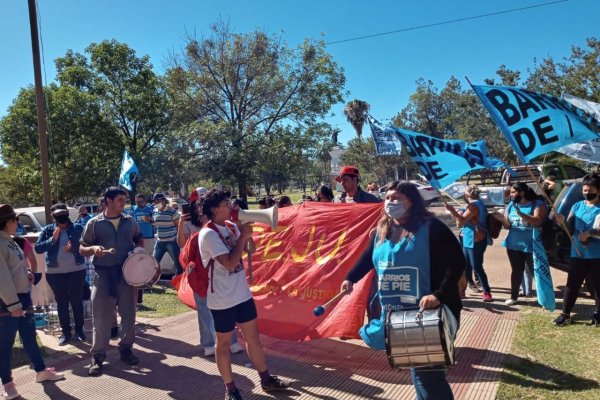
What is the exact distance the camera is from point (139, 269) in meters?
5.05

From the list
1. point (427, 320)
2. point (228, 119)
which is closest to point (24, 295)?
point (427, 320)

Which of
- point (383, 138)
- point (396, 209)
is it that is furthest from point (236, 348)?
point (383, 138)

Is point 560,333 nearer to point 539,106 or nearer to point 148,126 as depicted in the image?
point 539,106

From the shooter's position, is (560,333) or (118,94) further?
(118,94)

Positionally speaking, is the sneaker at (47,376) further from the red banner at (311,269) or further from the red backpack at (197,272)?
the red banner at (311,269)

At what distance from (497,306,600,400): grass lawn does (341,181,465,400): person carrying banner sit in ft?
4.59

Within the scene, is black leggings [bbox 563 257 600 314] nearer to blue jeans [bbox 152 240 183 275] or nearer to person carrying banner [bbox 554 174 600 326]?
person carrying banner [bbox 554 174 600 326]

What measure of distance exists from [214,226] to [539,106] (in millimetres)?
3704

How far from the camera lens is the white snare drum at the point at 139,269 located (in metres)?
4.98

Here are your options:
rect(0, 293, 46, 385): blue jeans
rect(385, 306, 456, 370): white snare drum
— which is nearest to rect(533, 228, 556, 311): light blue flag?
rect(385, 306, 456, 370): white snare drum

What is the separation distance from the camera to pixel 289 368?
4.72 metres

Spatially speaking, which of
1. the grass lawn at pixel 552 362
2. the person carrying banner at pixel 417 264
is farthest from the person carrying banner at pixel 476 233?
the person carrying banner at pixel 417 264

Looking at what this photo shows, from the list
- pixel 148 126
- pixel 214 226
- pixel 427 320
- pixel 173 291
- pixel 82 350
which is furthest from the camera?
pixel 148 126

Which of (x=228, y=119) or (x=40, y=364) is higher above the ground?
(x=228, y=119)
